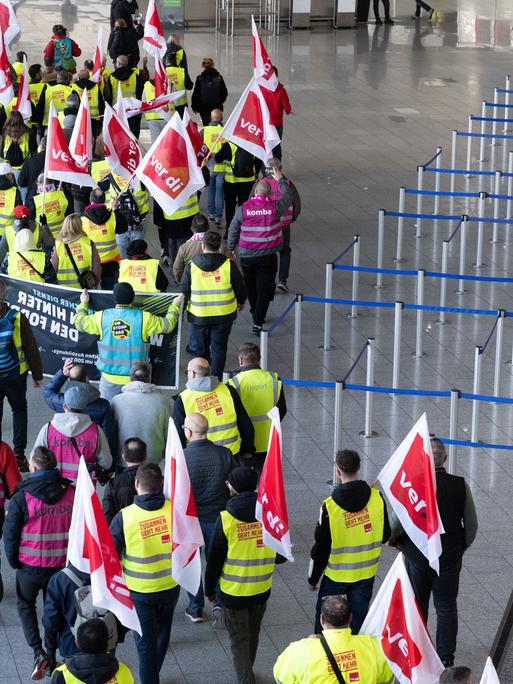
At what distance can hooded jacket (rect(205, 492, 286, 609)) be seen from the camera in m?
8.42

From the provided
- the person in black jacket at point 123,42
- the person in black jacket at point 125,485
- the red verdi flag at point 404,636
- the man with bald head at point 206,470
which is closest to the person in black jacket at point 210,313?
the man with bald head at point 206,470

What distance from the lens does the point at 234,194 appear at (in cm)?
1803

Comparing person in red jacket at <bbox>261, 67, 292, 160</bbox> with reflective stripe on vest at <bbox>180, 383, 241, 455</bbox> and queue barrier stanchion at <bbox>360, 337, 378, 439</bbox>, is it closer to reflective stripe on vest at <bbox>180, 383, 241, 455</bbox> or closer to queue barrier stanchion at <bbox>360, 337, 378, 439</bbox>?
queue barrier stanchion at <bbox>360, 337, 378, 439</bbox>

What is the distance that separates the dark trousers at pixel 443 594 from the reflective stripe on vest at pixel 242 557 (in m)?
1.26

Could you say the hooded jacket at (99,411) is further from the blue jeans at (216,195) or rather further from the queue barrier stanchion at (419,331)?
the blue jeans at (216,195)

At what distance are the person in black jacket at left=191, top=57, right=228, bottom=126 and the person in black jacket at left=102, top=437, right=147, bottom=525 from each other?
13218 mm

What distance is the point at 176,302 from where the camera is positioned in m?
12.3

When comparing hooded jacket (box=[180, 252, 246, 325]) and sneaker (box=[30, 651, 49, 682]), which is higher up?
hooded jacket (box=[180, 252, 246, 325])

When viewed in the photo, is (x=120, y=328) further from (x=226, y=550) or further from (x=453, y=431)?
(x=226, y=550)

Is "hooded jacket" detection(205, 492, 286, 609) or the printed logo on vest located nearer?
"hooded jacket" detection(205, 492, 286, 609)

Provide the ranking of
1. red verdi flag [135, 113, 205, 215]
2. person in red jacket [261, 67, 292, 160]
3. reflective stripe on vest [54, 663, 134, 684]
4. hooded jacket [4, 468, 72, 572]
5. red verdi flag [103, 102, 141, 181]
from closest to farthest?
reflective stripe on vest [54, 663, 134, 684], hooded jacket [4, 468, 72, 572], red verdi flag [135, 113, 205, 215], red verdi flag [103, 102, 141, 181], person in red jacket [261, 67, 292, 160]

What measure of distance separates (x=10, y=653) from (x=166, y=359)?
402 cm

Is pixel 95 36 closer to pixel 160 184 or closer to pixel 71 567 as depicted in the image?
pixel 160 184

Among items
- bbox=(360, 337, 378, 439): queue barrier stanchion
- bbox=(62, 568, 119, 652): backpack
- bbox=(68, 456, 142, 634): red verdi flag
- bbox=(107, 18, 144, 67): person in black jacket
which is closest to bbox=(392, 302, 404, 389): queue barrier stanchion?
bbox=(360, 337, 378, 439): queue barrier stanchion
